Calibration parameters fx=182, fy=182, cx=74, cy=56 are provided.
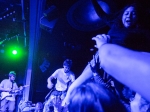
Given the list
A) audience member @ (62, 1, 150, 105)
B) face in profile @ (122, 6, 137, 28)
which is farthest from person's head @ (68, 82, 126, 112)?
face in profile @ (122, 6, 137, 28)

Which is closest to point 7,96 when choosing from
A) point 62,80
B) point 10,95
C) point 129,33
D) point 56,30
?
point 10,95

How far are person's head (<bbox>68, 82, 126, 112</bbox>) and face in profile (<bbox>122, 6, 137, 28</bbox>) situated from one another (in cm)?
64

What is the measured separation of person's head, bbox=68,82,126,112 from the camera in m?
0.50

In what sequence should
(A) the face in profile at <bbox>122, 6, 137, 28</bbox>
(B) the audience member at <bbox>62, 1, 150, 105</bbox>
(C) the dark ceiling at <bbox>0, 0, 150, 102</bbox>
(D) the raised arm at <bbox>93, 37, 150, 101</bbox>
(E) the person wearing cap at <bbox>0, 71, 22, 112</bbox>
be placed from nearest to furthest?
1. (D) the raised arm at <bbox>93, 37, 150, 101</bbox>
2. (B) the audience member at <bbox>62, 1, 150, 105</bbox>
3. (A) the face in profile at <bbox>122, 6, 137, 28</bbox>
4. (C) the dark ceiling at <bbox>0, 0, 150, 102</bbox>
5. (E) the person wearing cap at <bbox>0, 71, 22, 112</bbox>

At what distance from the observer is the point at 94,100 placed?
1.68 feet

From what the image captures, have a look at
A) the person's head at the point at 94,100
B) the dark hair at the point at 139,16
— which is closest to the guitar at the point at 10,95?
the dark hair at the point at 139,16

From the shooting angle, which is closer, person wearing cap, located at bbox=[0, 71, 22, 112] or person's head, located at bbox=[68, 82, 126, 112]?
person's head, located at bbox=[68, 82, 126, 112]

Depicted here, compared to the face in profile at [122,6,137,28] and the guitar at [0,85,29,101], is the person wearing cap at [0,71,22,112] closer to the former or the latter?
the guitar at [0,85,29,101]

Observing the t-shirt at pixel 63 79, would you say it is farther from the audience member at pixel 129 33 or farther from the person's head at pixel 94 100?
the person's head at pixel 94 100

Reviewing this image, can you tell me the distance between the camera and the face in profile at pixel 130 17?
1.07m

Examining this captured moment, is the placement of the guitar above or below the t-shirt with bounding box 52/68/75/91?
below

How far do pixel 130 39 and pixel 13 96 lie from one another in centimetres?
707

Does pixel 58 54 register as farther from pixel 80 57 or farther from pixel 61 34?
pixel 61 34

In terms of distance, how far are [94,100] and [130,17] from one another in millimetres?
705
